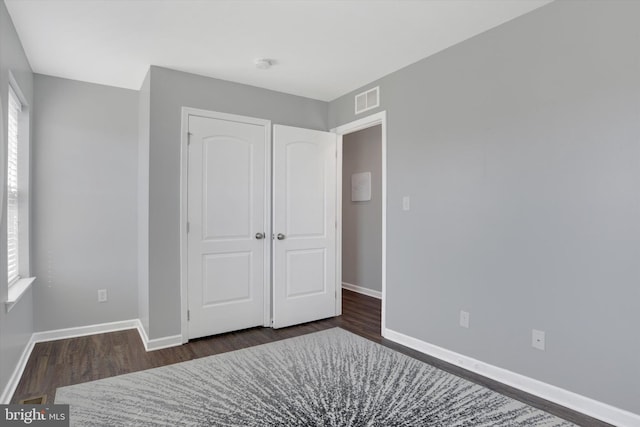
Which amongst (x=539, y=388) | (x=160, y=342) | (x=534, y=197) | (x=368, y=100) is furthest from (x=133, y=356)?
(x=534, y=197)

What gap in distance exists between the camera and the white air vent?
11.8 feet

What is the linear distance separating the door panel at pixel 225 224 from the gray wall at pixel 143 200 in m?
0.37

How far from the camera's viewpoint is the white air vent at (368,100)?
3601mm

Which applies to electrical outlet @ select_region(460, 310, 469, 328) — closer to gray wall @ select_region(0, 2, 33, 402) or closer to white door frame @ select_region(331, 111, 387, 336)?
white door frame @ select_region(331, 111, 387, 336)

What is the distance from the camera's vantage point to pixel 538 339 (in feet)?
7.73

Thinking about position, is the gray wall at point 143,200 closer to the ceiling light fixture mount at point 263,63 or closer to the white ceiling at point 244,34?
the white ceiling at point 244,34

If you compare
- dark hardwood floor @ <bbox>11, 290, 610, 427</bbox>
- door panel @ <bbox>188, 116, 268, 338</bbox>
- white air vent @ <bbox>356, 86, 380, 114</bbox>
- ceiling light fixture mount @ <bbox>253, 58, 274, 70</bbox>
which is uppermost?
ceiling light fixture mount @ <bbox>253, 58, 274, 70</bbox>

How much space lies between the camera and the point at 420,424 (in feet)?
6.63

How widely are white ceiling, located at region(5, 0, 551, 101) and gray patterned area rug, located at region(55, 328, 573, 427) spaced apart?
2515 mm

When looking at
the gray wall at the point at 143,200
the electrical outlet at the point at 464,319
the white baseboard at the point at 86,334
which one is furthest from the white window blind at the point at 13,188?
the electrical outlet at the point at 464,319

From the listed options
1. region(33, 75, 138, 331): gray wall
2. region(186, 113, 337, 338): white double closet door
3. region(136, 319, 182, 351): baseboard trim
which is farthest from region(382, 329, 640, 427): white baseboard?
region(33, 75, 138, 331): gray wall

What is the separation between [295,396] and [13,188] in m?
2.73

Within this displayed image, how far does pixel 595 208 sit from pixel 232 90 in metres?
3.17

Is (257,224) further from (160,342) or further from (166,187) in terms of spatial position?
(160,342)
